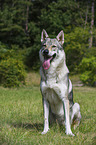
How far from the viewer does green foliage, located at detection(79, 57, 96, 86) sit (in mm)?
17875

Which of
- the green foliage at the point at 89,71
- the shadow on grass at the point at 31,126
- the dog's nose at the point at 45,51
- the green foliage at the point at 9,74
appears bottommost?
the green foliage at the point at 89,71

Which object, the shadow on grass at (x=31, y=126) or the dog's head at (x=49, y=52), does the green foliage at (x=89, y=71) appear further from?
the dog's head at (x=49, y=52)

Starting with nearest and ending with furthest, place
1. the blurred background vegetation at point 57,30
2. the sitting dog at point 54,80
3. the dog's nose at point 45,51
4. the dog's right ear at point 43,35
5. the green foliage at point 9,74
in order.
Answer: the dog's nose at point 45,51, the sitting dog at point 54,80, the dog's right ear at point 43,35, the green foliage at point 9,74, the blurred background vegetation at point 57,30

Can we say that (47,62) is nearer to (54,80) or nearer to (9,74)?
(54,80)

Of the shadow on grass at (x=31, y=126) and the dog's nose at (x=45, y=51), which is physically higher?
the dog's nose at (x=45, y=51)

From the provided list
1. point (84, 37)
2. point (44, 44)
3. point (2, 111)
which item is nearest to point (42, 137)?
point (44, 44)

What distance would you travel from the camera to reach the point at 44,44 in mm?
4449

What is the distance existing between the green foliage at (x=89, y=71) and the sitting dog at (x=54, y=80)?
1331 centimetres

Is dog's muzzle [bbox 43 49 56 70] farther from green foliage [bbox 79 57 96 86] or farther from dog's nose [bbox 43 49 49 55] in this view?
green foliage [bbox 79 57 96 86]

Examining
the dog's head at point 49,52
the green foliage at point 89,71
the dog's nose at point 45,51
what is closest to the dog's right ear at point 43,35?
the dog's head at point 49,52

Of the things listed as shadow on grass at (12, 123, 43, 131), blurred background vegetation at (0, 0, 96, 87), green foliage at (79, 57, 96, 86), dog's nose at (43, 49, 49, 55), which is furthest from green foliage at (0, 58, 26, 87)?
dog's nose at (43, 49, 49, 55)

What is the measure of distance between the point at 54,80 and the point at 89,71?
14081 millimetres

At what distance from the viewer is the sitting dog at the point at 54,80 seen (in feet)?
14.3

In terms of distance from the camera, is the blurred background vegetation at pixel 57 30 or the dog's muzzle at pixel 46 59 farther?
the blurred background vegetation at pixel 57 30
